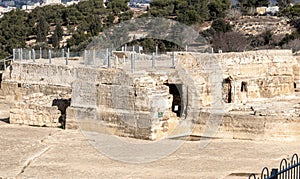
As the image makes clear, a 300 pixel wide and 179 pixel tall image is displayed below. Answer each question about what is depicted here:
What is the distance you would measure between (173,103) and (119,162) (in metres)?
4.19

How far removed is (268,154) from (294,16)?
119 feet

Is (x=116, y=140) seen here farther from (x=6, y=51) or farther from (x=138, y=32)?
(x=6, y=51)

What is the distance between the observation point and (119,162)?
44.5ft

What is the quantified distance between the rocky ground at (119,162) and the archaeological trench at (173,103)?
1.66ft

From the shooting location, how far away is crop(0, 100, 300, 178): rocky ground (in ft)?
40.8

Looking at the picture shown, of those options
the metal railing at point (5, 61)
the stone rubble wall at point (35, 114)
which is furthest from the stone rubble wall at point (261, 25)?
the stone rubble wall at point (35, 114)

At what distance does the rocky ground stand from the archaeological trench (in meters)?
0.51

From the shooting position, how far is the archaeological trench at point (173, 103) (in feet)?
52.0

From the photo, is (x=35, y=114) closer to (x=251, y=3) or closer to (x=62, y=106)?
(x=62, y=106)

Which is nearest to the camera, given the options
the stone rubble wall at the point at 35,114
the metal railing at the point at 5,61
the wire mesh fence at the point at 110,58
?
the stone rubble wall at the point at 35,114

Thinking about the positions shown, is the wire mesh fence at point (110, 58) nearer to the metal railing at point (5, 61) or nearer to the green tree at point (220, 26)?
the metal railing at point (5, 61)

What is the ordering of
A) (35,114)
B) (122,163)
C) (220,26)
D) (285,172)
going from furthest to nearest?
(220,26) → (35,114) → (122,163) → (285,172)

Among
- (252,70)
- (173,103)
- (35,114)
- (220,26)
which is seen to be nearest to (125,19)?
(220,26)

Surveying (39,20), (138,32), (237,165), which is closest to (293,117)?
(237,165)
